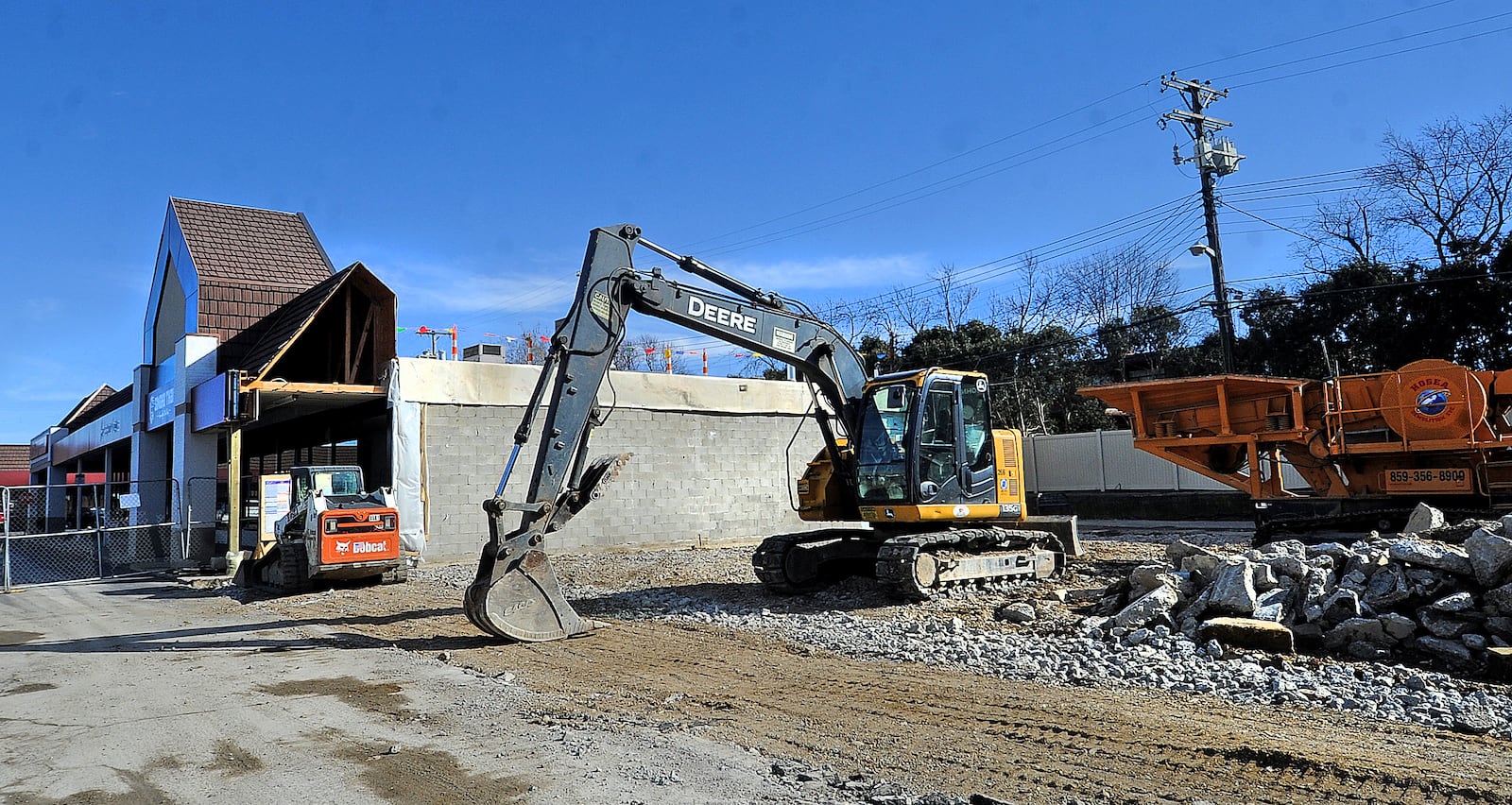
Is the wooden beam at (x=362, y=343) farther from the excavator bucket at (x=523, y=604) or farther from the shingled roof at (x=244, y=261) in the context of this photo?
the excavator bucket at (x=523, y=604)

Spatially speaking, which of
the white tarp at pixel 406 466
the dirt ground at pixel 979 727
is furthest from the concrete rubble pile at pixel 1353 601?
the white tarp at pixel 406 466

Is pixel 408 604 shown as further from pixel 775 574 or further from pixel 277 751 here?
pixel 277 751

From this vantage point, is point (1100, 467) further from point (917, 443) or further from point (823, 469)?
point (917, 443)

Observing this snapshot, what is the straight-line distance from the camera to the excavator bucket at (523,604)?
9359mm

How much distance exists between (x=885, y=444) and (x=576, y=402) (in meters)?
3.98

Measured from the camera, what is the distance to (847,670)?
331 inches

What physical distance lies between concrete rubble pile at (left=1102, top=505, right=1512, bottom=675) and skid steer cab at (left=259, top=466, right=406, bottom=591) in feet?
38.2

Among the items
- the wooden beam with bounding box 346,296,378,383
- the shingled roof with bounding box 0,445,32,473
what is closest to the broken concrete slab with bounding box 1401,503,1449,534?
the wooden beam with bounding box 346,296,378,383

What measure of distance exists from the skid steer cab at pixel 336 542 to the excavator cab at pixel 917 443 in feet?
28.0

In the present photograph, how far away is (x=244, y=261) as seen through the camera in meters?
23.8

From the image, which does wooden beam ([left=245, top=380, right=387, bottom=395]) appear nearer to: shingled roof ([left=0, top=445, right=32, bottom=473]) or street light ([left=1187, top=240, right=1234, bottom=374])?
street light ([left=1187, top=240, right=1234, bottom=374])

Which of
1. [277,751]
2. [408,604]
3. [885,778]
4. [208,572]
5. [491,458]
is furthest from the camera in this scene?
[491,458]

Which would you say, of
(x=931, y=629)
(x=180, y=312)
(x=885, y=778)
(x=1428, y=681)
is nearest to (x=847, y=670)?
(x=931, y=629)

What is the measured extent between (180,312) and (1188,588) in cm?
2334
